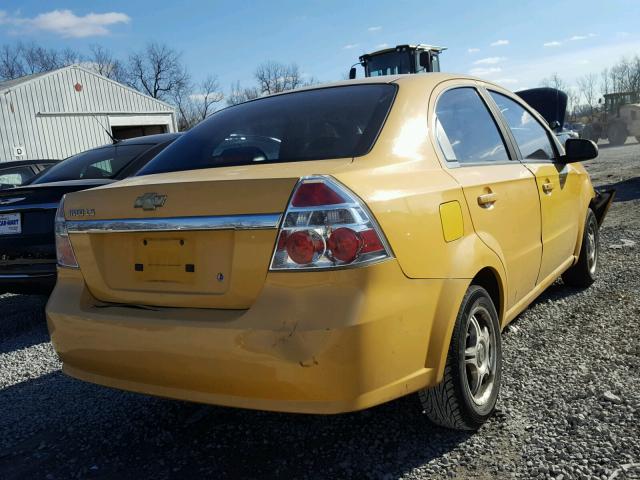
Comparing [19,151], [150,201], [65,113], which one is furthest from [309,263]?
[65,113]

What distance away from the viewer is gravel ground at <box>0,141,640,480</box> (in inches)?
91.4

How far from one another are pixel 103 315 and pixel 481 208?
1.70 m

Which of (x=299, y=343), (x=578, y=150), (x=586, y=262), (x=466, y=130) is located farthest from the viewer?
(x=586, y=262)

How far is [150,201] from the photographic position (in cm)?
220

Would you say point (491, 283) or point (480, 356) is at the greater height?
point (491, 283)

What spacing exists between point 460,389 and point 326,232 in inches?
37.0

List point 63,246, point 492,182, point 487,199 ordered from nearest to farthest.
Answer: point 63,246 → point 487,199 → point 492,182

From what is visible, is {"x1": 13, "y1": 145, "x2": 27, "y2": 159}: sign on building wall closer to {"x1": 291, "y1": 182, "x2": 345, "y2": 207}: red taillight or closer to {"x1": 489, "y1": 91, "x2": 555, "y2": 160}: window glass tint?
{"x1": 489, "y1": 91, "x2": 555, "y2": 160}: window glass tint

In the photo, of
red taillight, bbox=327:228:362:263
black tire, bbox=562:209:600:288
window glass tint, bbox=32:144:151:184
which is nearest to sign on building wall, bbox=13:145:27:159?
window glass tint, bbox=32:144:151:184

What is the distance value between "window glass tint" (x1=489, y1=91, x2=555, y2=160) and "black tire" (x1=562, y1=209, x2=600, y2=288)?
0.91 m

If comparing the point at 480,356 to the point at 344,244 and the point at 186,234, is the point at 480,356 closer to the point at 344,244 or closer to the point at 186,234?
the point at 344,244

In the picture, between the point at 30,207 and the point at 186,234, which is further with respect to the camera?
the point at 30,207

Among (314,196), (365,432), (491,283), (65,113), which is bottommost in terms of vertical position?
(365,432)

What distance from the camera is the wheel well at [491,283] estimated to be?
8.61 feet
